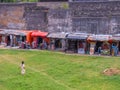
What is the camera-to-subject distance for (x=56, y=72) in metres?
25.9

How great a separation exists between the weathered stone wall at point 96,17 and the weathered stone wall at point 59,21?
2.09 ft

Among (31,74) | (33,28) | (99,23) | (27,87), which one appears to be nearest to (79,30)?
(99,23)

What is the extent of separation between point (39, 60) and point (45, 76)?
5.58 metres

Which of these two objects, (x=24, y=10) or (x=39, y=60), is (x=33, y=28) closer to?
(x=24, y=10)

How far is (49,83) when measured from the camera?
23203mm

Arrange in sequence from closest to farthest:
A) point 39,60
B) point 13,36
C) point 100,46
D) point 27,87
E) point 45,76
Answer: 1. point 27,87
2. point 45,76
3. point 39,60
4. point 100,46
5. point 13,36

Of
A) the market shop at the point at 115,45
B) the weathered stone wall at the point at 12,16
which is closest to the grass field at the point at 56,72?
the market shop at the point at 115,45

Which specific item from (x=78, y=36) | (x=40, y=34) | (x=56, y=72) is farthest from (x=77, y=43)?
(x=56, y=72)

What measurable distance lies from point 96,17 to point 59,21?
4.38 meters

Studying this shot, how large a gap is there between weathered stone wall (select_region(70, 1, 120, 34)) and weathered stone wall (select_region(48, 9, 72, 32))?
64 cm

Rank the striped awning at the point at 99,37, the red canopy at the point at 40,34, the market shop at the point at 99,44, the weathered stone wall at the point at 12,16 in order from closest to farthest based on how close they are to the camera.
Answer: the striped awning at the point at 99,37
the market shop at the point at 99,44
the red canopy at the point at 40,34
the weathered stone wall at the point at 12,16

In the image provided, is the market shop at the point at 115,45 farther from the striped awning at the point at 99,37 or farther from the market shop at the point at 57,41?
the market shop at the point at 57,41

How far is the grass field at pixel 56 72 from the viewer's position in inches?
896

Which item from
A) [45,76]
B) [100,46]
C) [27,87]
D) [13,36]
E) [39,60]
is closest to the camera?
[27,87]
